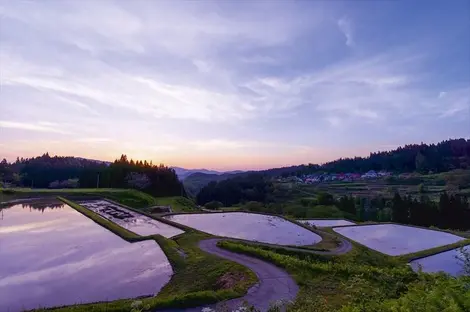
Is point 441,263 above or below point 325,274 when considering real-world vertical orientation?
below

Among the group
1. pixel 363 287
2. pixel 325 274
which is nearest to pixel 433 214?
pixel 325 274

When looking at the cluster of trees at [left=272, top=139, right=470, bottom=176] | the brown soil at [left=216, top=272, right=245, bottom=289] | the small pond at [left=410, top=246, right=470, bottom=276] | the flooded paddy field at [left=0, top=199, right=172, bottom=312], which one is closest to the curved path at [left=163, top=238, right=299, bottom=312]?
the brown soil at [left=216, top=272, right=245, bottom=289]

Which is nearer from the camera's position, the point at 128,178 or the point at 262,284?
the point at 262,284

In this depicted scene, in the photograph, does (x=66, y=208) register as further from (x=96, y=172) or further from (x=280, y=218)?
(x=96, y=172)

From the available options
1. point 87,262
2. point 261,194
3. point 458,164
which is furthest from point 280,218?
point 458,164

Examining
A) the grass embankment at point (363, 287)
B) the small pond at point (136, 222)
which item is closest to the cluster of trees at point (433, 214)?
the grass embankment at point (363, 287)

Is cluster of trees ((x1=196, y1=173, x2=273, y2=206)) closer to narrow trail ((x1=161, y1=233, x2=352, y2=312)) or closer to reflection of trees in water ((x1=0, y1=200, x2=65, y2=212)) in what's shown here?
reflection of trees in water ((x1=0, y1=200, x2=65, y2=212))

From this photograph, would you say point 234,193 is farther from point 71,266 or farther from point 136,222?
point 71,266
